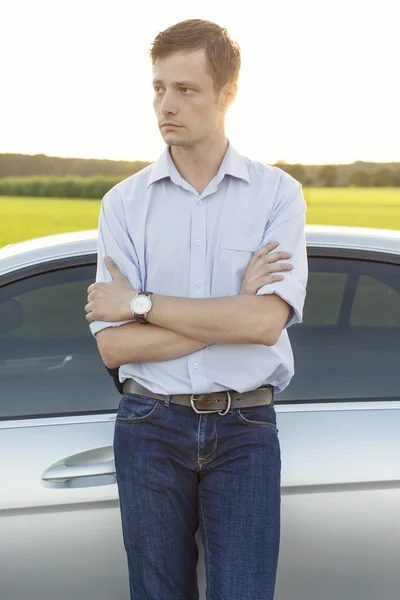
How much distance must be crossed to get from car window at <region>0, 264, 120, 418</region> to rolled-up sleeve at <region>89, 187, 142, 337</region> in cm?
36

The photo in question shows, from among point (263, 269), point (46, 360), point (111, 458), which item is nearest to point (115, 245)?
point (263, 269)

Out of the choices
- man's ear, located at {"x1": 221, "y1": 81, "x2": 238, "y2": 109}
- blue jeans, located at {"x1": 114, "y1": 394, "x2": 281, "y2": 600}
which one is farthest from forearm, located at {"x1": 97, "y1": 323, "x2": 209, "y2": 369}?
man's ear, located at {"x1": 221, "y1": 81, "x2": 238, "y2": 109}

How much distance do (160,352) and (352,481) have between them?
68 centimetres

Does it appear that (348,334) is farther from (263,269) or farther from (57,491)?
(57,491)

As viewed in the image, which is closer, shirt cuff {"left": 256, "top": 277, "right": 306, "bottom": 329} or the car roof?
shirt cuff {"left": 256, "top": 277, "right": 306, "bottom": 329}

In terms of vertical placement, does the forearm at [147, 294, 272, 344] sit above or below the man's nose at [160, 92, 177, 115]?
below

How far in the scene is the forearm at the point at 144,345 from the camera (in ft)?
6.20

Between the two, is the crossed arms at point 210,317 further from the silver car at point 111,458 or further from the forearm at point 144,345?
the silver car at point 111,458

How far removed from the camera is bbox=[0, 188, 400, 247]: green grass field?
36.0 meters

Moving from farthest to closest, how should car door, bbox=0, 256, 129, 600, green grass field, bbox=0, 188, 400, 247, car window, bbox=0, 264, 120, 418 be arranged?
1. green grass field, bbox=0, 188, 400, 247
2. car window, bbox=0, 264, 120, 418
3. car door, bbox=0, 256, 129, 600

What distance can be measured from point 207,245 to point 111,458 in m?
0.64

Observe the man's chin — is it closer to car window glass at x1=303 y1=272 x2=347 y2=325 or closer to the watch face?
the watch face

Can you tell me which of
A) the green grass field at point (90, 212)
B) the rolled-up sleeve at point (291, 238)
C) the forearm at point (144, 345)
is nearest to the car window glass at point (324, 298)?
the rolled-up sleeve at point (291, 238)

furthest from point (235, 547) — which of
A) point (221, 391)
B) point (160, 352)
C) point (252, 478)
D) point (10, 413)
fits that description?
point (10, 413)
